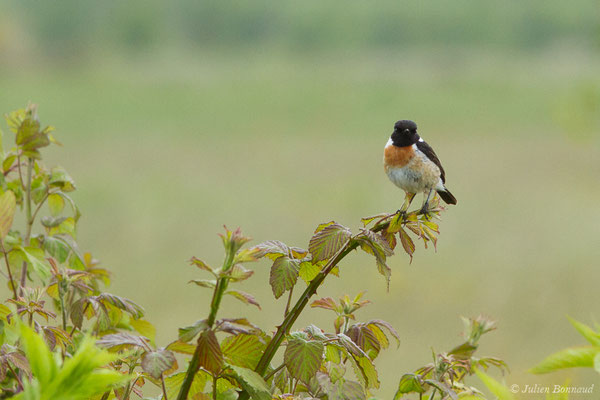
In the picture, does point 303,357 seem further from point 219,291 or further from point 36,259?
point 36,259

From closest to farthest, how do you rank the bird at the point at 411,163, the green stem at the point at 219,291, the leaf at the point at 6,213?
the green stem at the point at 219,291 → the leaf at the point at 6,213 → the bird at the point at 411,163

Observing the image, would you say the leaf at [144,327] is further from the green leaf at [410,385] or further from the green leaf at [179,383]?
the green leaf at [410,385]

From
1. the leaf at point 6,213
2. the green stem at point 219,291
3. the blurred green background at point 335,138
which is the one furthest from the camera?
the blurred green background at point 335,138

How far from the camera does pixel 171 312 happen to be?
29.0 feet

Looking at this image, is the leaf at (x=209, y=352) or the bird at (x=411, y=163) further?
the bird at (x=411, y=163)

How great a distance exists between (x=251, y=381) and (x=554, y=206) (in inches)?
553

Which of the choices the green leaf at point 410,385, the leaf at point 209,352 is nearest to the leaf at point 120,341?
the leaf at point 209,352

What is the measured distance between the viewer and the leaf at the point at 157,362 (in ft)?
3.44

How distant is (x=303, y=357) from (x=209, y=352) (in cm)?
17

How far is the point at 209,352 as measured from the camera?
1061 millimetres

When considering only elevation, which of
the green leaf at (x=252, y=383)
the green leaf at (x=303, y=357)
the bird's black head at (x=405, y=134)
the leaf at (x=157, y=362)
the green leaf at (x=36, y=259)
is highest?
the bird's black head at (x=405, y=134)

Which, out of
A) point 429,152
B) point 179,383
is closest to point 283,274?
point 179,383

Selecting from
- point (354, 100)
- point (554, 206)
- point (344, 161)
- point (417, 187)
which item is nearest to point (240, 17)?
point (354, 100)

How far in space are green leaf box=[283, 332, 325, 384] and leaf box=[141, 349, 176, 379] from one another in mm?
185
